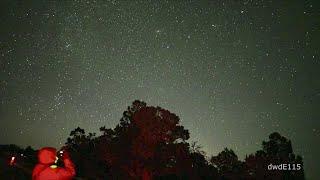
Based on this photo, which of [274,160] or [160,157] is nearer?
[160,157]

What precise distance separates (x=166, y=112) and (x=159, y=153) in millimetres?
3310

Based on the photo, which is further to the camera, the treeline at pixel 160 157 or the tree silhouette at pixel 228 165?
the tree silhouette at pixel 228 165

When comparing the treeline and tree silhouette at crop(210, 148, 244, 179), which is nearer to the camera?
the treeline

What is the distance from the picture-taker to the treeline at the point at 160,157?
108 ft

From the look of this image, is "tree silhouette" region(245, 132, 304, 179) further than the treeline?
Yes

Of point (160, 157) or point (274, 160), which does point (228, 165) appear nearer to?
point (274, 160)

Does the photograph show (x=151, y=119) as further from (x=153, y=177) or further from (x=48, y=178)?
(x=48, y=178)

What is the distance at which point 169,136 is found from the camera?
33000 millimetres

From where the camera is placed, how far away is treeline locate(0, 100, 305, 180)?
32.9 metres

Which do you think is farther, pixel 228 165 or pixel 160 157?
pixel 228 165

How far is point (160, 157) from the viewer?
33.0 metres

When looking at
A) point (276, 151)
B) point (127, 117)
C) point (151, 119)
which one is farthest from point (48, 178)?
point (276, 151)

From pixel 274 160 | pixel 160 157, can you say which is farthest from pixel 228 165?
pixel 160 157

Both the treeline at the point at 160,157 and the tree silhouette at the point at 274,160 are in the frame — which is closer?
the treeline at the point at 160,157
